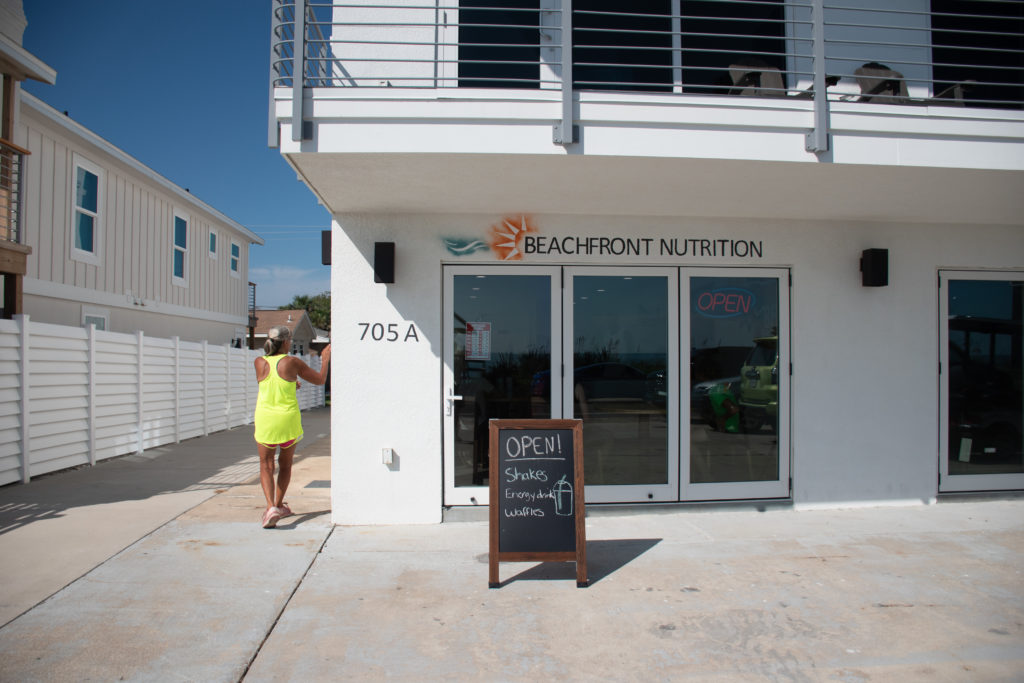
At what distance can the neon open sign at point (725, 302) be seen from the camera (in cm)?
620

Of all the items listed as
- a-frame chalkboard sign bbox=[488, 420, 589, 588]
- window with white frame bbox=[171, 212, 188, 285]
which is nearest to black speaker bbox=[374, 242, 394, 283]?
a-frame chalkboard sign bbox=[488, 420, 589, 588]

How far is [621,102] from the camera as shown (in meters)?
4.69

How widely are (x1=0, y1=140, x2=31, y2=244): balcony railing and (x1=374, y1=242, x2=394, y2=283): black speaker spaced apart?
6.90 meters

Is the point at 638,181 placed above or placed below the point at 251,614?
above

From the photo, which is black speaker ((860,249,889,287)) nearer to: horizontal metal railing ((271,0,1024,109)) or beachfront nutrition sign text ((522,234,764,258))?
beachfront nutrition sign text ((522,234,764,258))

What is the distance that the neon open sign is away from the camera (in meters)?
6.20

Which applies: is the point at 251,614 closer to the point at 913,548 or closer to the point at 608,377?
the point at 608,377

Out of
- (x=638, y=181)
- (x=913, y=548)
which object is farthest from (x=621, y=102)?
(x=913, y=548)

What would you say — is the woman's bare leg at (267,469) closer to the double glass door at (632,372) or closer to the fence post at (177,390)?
the double glass door at (632,372)

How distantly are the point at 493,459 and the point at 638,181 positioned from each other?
2.42 m

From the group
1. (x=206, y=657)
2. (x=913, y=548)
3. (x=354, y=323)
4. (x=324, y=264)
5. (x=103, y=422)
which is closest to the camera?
(x=206, y=657)

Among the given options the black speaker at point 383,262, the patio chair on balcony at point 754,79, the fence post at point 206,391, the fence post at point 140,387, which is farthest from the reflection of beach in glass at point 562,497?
the fence post at point 206,391

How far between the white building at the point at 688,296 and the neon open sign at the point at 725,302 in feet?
0.06

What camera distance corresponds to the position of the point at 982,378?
6586 millimetres
